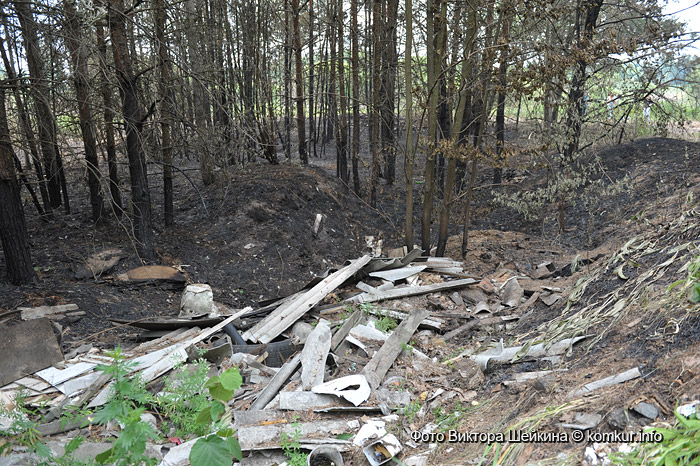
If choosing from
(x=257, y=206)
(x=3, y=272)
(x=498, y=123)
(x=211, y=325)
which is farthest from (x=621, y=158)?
(x=3, y=272)

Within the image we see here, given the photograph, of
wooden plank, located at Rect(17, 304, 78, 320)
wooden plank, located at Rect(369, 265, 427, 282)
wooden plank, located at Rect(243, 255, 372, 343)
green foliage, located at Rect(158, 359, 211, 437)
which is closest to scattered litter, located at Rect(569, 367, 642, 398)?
green foliage, located at Rect(158, 359, 211, 437)

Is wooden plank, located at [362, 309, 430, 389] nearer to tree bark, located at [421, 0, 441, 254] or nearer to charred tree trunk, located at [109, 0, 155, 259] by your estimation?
tree bark, located at [421, 0, 441, 254]

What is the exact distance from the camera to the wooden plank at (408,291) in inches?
280

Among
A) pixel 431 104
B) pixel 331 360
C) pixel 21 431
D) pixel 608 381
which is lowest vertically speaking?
pixel 331 360

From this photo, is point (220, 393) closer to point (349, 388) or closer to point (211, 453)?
point (211, 453)

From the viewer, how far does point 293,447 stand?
3594mm

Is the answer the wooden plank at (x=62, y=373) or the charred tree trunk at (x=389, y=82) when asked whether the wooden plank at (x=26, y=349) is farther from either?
the charred tree trunk at (x=389, y=82)

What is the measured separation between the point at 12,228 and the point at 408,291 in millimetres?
5598

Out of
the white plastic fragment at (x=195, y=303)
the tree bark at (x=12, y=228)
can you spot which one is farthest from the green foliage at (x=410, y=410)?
the tree bark at (x=12, y=228)

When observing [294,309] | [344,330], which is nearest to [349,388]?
[344,330]

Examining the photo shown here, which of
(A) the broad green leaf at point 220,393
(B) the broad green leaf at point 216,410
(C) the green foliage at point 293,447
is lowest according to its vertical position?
(C) the green foliage at point 293,447

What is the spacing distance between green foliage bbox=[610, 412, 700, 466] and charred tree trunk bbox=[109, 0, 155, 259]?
680 centimetres

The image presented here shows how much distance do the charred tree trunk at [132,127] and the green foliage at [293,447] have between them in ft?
15.8

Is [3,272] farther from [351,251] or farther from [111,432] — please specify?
[351,251]
